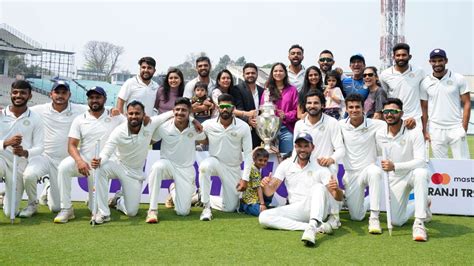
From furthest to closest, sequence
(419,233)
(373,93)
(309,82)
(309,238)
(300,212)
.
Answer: (309,82) < (373,93) < (300,212) < (419,233) < (309,238)

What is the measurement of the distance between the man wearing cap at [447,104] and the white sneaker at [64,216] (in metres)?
5.21

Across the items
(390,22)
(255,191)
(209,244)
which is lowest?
(209,244)

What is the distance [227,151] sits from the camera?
21.6 ft

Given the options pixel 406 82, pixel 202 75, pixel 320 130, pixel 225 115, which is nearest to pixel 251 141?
pixel 225 115

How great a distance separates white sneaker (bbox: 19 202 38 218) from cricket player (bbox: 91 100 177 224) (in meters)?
0.98

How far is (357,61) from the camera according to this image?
7254 mm

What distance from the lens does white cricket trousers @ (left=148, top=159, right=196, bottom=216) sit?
618cm

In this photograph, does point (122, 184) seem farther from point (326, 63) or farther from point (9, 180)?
point (326, 63)

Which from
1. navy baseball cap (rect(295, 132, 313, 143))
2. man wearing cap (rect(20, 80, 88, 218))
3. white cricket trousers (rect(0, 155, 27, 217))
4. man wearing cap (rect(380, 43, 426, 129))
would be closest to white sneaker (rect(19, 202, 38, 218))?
man wearing cap (rect(20, 80, 88, 218))

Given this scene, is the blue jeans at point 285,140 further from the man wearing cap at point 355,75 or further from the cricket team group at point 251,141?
the man wearing cap at point 355,75

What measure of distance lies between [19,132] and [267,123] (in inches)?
137

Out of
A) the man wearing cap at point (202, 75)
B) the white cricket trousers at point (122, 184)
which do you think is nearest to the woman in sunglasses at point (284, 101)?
the man wearing cap at point (202, 75)

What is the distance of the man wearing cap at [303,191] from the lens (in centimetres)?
530

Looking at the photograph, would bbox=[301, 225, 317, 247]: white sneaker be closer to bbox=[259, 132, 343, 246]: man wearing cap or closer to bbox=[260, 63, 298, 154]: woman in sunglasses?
bbox=[259, 132, 343, 246]: man wearing cap
